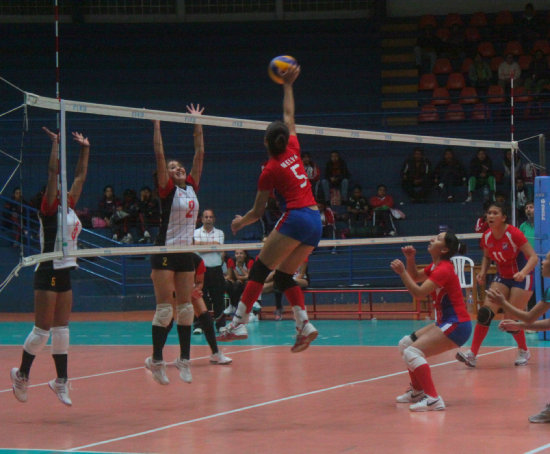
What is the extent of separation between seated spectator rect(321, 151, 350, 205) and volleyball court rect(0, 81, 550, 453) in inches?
252

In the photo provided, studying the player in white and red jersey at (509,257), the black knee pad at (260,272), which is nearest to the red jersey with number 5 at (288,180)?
the black knee pad at (260,272)

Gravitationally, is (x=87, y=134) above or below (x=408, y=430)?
above

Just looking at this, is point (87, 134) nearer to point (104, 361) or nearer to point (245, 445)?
point (104, 361)

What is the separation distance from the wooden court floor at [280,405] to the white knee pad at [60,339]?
0.51m

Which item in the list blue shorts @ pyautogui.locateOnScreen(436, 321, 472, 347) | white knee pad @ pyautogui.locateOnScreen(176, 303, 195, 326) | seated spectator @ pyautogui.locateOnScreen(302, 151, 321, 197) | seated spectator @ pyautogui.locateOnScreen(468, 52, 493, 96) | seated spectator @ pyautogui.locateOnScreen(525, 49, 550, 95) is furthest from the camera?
seated spectator @ pyautogui.locateOnScreen(468, 52, 493, 96)

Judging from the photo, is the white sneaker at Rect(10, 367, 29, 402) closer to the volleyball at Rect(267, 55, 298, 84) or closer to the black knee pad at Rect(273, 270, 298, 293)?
the black knee pad at Rect(273, 270, 298, 293)

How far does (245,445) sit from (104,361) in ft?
Result: 17.0

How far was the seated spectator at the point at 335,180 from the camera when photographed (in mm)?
18500

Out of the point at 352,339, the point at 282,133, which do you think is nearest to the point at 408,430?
the point at 282,133

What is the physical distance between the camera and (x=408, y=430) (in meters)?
6.26

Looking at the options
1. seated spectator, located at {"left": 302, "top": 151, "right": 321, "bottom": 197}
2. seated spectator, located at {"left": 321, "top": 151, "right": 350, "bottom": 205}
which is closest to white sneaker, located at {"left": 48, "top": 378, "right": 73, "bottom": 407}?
seated spectator, located at {"left": 302, "top": 151, "right": 321, "bottom": 197}

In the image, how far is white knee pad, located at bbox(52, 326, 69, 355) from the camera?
7.37m

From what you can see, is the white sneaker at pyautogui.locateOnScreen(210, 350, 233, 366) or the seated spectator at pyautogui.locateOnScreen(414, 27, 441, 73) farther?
the seated spectator at pyautogui.locateOnScreen(414, 27, 441, 73)

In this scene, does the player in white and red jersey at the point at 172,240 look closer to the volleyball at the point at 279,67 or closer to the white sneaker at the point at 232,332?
the white sneaker at the point at 232,332
